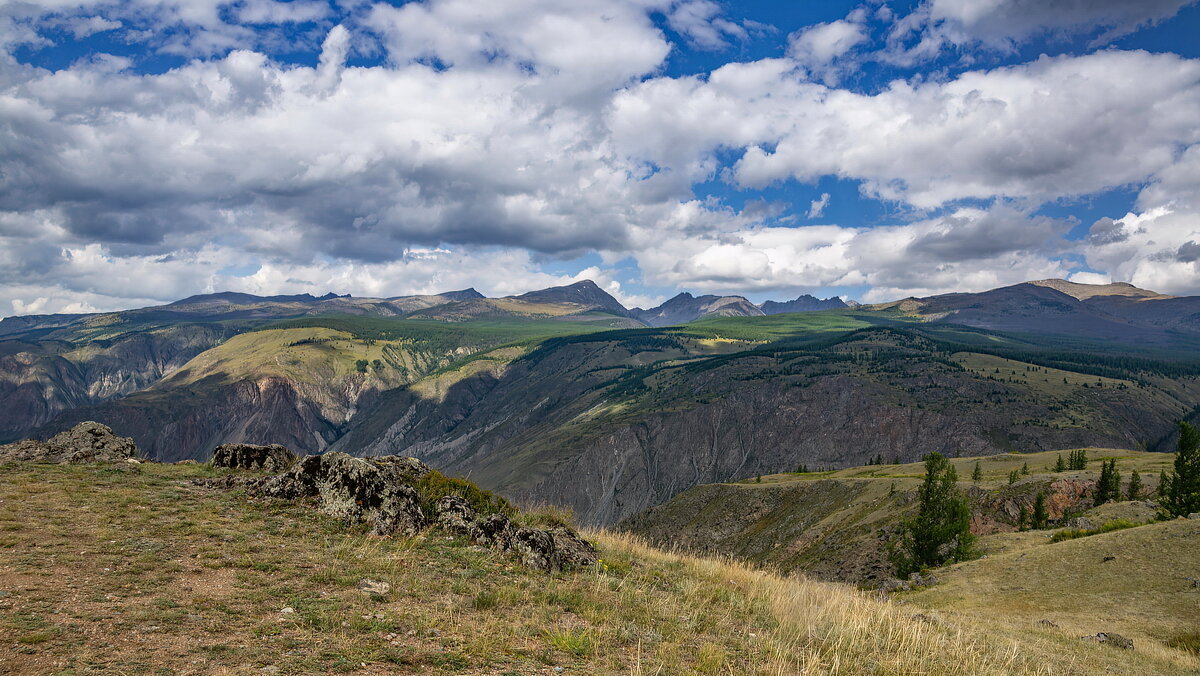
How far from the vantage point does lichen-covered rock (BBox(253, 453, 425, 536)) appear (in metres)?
13.7


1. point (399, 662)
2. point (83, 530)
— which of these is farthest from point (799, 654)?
point (83, 530)

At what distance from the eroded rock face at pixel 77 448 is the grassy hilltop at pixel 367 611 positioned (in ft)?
11.6

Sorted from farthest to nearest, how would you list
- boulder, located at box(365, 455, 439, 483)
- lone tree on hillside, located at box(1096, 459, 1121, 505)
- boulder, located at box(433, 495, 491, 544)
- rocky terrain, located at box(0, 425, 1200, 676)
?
lone tree on hillside, located at box(1096, 459, 1121, 505), boulder, located at box(365, 455, 439, 483), boulder, located at box(433, 495, 491, 544), rocky terrain, located at box(0, 425, 1200, 676)

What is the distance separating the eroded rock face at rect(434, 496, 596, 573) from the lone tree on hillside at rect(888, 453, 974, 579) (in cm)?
3628

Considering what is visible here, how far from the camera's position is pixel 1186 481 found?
3981cm

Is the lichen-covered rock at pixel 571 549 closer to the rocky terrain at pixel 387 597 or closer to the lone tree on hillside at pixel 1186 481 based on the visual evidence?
the rocky terrain at pixel 387 597

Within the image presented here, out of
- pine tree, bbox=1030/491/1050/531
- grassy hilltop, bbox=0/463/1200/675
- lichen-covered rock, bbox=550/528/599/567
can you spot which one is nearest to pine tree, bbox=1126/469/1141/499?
pine tree, bbox=1030/491/1050/531

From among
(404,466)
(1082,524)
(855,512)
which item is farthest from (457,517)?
(855,512)

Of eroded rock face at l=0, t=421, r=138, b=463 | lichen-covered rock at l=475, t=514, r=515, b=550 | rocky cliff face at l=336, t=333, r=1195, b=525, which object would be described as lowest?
rocky cliff face at l=336, t=333, r=1195, b=525

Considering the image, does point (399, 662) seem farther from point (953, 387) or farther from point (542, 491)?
point (953, 387)

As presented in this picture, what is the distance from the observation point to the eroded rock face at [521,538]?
1280cm

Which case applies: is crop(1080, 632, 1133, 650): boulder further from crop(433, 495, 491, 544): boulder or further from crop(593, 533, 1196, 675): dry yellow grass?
crop(433, 495, 491, 544): boulder

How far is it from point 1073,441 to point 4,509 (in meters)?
197

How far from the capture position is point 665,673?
7.46 metres
